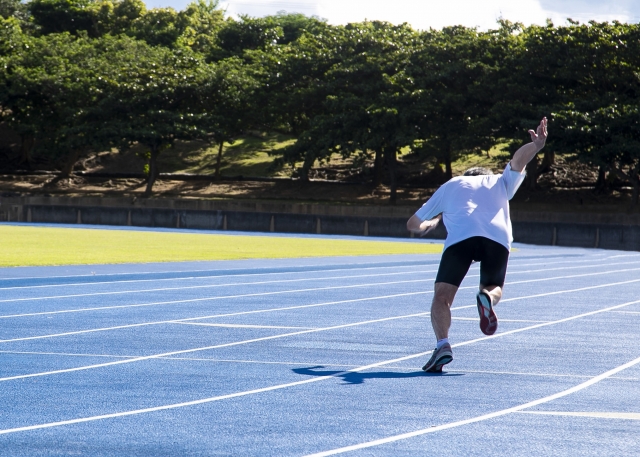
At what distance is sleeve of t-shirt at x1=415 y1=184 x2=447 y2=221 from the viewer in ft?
24.4

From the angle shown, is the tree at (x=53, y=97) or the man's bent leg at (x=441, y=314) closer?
the man's bent leg at (x=441, y=314)

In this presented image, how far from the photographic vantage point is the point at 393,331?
982 centimetres

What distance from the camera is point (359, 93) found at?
165 ft

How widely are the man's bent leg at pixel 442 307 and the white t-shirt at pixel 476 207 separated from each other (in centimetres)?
32

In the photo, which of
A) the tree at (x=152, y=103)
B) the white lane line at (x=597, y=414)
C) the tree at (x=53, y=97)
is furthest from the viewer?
the tree at (x=53, y=97)

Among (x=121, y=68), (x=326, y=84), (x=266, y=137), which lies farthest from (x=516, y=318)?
(x=266, y=137)

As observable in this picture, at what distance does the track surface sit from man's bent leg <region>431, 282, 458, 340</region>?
337 mm

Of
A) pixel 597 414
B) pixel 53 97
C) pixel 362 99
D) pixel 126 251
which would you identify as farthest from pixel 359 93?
pixel 597 414

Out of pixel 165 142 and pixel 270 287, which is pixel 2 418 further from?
pixel 165 142

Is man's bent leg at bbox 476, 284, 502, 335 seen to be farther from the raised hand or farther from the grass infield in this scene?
the grass infield

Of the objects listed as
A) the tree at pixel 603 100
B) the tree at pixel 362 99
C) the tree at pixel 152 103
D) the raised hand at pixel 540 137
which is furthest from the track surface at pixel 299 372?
the tree at pixel 152 103

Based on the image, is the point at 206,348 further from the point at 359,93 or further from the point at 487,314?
the point at 359,93

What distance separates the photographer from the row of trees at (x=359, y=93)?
42.0m

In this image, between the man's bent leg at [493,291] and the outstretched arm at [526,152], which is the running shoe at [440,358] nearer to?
the man's bent leg at [493,291]
